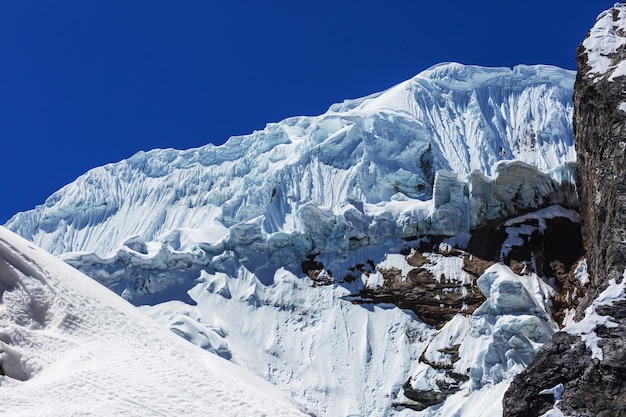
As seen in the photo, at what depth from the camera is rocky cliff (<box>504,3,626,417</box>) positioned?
1905 cm

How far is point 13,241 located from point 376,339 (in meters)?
31.3

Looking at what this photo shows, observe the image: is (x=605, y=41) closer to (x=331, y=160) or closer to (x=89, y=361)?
(x=89, y=361)

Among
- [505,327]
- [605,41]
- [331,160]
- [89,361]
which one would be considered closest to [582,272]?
[505,327]

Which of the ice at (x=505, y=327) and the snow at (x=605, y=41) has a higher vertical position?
the snow at (x=605, y=41)

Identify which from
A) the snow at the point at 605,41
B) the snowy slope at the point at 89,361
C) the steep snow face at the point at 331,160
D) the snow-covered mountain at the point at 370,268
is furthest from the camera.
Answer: the steep snow face at the point at 331,160

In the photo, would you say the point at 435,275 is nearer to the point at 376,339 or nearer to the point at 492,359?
the point at 376,339

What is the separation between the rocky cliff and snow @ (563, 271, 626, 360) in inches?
0.8

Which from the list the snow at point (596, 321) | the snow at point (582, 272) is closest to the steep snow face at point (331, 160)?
the snow at point (582, 272)

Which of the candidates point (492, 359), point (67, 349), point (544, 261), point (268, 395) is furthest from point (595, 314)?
point (544, 261)

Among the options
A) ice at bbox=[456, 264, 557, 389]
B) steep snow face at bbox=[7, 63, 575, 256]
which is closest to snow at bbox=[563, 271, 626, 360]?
ice at bbox=[456, 264, 557, 389]

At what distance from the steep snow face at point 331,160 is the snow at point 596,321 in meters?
45.2

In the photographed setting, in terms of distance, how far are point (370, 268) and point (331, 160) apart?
20213 mm

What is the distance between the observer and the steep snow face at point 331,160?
71.2 meters

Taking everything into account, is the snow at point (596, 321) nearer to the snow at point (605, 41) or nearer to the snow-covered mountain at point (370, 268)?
the snow-covered mountain at point (370, 268)
